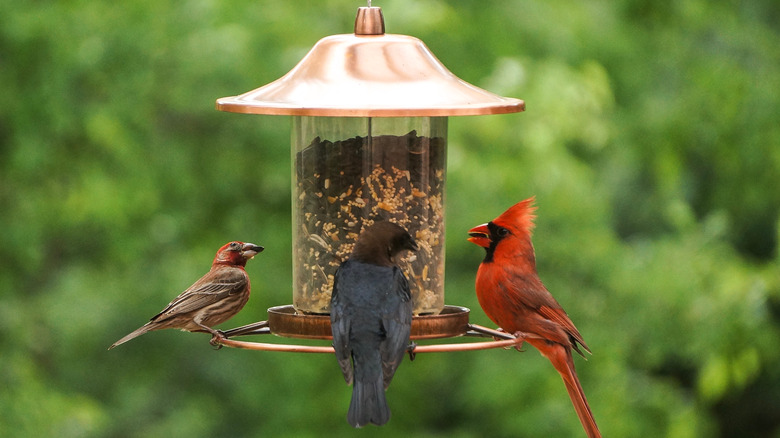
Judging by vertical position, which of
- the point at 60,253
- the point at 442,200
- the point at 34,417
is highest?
the point at 442,200

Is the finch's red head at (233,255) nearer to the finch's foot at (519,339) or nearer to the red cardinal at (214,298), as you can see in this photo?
the red cardinal at (214,298)

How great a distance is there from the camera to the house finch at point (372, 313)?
17.1ft

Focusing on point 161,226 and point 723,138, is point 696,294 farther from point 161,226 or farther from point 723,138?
point 161,226

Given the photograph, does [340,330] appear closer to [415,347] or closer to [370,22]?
[415,347]

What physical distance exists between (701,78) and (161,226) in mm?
5030

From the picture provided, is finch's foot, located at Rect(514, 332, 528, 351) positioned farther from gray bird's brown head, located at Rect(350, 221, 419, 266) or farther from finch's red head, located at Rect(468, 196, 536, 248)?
gray bird's brown head, located at Rect(350, 221, 419, 266)

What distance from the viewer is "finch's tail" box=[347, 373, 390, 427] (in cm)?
501

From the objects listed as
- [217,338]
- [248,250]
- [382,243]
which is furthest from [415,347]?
[248,250]

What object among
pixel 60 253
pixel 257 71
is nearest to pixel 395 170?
pixel 257 71

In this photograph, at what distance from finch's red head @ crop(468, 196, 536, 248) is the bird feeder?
39 centimetres

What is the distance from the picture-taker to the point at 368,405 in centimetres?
508

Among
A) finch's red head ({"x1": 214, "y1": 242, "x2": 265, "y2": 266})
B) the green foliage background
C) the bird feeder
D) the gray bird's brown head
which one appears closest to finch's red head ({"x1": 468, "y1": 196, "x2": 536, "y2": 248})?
the bird feeder

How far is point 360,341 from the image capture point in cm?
534

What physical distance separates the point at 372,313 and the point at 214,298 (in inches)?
47.8
